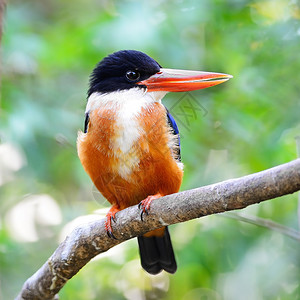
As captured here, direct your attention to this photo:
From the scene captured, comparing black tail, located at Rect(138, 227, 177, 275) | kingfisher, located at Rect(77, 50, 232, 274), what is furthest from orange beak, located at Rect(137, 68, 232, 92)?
black tail, located at Rect(138, 227, 177, 275)

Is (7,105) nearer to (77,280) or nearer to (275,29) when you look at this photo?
(77,280)

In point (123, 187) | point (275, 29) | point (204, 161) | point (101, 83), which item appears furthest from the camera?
point (204, 161)

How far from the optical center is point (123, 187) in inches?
144

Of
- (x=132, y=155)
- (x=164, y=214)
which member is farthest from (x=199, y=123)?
(x=164, y=214)

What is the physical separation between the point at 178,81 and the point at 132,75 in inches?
15.1

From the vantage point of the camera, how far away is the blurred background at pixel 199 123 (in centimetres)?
444

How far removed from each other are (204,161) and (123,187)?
1698 millimetres

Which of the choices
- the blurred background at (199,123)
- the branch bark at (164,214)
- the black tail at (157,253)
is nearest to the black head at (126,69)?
the blurred background at (199,123)

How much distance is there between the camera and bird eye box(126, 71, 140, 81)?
382 cm

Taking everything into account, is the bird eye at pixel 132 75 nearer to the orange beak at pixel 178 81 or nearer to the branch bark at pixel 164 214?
the orange beak at pixel 178 81

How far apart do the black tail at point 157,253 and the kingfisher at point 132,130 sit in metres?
0.60

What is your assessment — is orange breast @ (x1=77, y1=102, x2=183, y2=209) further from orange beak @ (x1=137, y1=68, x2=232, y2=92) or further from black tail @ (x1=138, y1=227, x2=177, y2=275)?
black tail @ (x1=138, y1=227, x2=177, y2=275)

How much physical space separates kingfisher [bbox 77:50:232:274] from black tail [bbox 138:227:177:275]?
605 mm

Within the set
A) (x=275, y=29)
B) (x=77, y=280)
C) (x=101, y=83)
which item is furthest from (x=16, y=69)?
(x=275, y=29)
